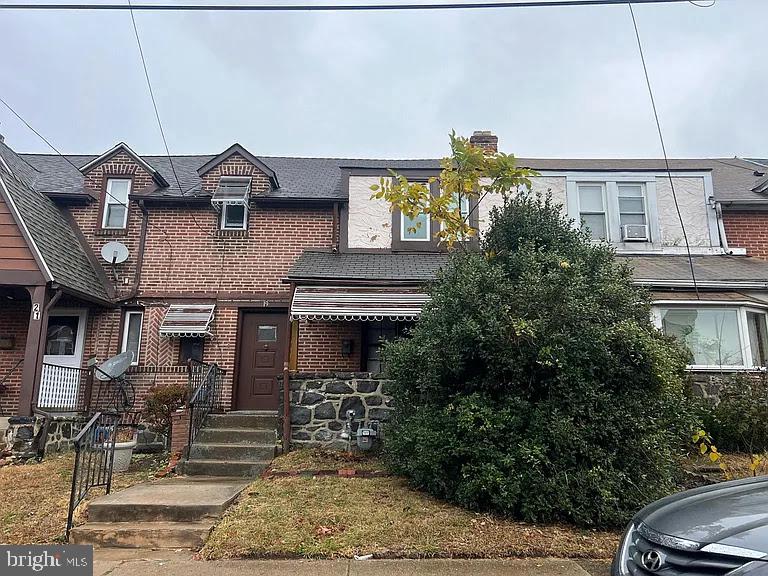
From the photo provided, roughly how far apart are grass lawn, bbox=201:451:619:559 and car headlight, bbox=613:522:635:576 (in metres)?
1.50

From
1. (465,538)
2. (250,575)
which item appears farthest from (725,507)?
(250,575)

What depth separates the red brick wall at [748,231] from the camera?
1192cm

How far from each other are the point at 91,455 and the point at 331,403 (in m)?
3.82

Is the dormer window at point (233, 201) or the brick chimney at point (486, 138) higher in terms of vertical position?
the brick chimney at point (486, 138)

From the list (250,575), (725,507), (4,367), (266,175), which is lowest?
(250,575)

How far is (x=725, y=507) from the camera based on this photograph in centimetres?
299

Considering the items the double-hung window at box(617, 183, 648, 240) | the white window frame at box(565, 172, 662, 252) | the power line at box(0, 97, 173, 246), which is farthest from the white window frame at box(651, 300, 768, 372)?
the power line at box(0, 97, 173, 246)

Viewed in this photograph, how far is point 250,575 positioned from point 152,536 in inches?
58.2

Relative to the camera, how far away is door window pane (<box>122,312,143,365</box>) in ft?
37.2

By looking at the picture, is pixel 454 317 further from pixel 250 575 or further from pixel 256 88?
pixel 256 88

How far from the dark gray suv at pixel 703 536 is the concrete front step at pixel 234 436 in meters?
6.46

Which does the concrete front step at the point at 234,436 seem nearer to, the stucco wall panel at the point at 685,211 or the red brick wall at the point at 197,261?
the red brick wall at the point at 197,261

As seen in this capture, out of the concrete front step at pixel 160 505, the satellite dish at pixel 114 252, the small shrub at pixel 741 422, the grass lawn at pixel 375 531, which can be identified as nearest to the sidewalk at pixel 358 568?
the grass lawn at pixel 375 531

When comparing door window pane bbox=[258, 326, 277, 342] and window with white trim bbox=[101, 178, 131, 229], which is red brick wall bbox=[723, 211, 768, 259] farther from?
window with white trim bbox=[101, 178, 131, 229]
